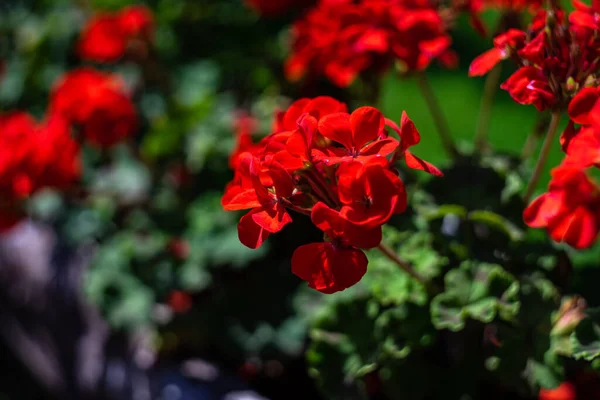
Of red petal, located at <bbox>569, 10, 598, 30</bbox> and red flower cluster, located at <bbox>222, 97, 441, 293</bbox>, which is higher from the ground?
red petal, located at <bbox>569, 10, 598, 30</bbox>

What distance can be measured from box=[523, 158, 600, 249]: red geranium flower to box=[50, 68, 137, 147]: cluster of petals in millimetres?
1166

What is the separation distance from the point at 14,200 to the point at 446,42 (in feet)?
3.35

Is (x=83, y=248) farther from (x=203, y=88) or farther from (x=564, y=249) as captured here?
(x=564, y=249)

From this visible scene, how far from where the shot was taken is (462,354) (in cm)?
105

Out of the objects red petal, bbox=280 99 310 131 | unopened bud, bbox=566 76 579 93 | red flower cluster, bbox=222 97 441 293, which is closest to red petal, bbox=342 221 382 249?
red flower cluster, bbox=222 97 441 293

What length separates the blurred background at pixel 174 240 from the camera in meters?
1.47

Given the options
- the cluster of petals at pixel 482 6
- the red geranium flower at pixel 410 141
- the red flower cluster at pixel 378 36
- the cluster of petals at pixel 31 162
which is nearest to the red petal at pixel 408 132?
the red geranium flower at pixel 410 141

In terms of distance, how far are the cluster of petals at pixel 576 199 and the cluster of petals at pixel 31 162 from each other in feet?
3.53

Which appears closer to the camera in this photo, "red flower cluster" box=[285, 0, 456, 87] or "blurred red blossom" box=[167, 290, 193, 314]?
"red flower cluster" box=[285, 0, 456, 87]

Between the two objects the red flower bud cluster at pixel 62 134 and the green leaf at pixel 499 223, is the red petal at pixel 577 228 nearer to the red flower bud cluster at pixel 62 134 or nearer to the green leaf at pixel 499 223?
the green leaf at pixel 499 223

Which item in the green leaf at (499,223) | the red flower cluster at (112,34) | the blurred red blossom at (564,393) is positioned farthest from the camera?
the red flower cluster at (112,34)

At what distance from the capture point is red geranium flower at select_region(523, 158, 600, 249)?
1.99ft

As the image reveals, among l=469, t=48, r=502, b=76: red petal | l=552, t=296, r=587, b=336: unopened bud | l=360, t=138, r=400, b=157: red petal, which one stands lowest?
l=552, t=296, r=587, b=336: unopened bud

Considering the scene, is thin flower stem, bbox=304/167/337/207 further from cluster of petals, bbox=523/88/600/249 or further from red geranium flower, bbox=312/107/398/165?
cluster of petals, bbox=523/88/600/249
